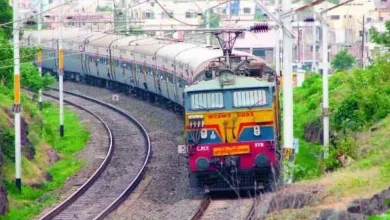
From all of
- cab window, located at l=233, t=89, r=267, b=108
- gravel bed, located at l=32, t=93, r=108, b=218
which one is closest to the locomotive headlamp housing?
cab window, located at l=233, t=89, r=267, b=108

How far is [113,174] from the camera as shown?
26469mm

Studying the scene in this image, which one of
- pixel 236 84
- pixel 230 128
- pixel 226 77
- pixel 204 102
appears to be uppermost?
pixel 226 77

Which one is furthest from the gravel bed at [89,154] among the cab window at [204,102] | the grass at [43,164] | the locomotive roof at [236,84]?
the locomotive roof at [236,84]

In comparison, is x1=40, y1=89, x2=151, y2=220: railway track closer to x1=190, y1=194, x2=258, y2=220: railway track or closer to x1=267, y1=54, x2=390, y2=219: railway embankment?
Answer: x1=190, y1=194, x2=258, y2=220: railway track

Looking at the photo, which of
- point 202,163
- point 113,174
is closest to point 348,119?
point 113,174

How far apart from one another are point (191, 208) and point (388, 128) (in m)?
4.91

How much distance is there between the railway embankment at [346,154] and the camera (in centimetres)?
1508

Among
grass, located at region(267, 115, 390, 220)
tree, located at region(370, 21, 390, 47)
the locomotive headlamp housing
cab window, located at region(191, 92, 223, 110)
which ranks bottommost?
grass, located at region(267, 115, 390, 220)

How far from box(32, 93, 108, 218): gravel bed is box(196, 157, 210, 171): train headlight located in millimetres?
3316

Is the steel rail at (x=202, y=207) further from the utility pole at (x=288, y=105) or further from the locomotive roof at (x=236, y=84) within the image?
the locomotive roof at (x=236, y=84)

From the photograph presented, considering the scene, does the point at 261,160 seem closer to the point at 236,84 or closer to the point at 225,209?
the point at 225,209

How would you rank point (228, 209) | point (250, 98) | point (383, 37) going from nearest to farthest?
point (228, 209), point (250, 98), point (383, 37)

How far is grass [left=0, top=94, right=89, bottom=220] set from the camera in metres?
23.1

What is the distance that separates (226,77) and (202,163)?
180cm
